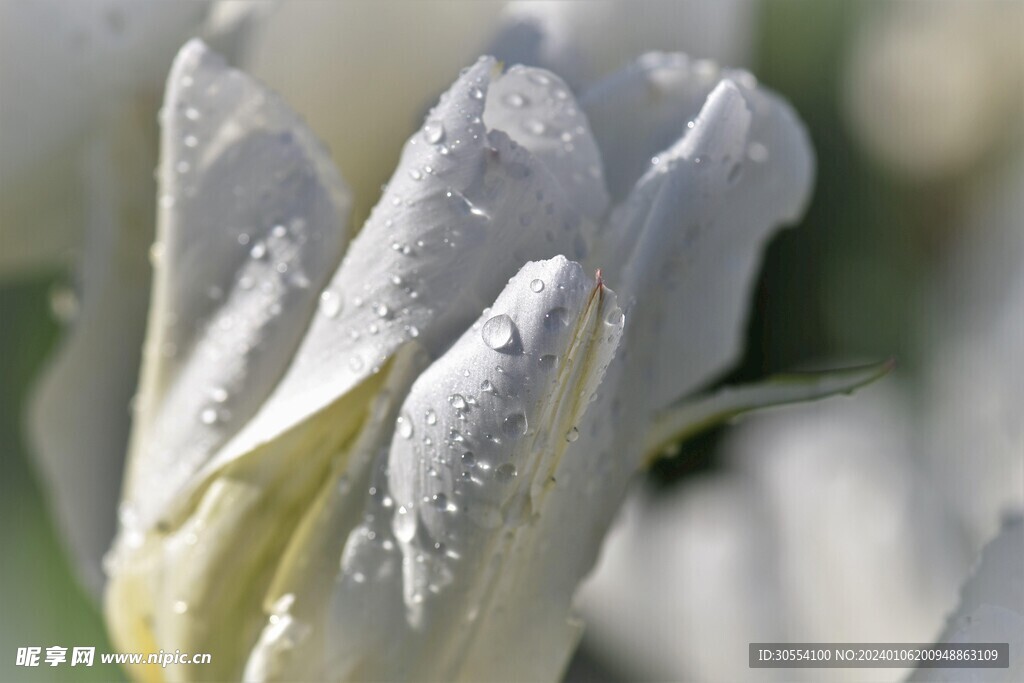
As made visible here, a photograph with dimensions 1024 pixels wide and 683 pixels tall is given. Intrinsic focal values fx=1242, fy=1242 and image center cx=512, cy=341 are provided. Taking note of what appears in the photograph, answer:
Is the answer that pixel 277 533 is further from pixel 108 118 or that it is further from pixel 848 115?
pixel 848 115

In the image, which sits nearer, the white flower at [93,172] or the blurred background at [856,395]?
the white flower at [93,172]

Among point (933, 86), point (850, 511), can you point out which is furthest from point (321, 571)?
point (933, 86)

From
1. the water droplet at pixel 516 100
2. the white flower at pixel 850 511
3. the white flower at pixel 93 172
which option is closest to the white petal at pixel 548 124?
the water droplet at pixel 516 100

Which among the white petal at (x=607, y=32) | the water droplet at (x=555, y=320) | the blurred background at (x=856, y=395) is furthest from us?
the blurred background at (x=856, y=395)

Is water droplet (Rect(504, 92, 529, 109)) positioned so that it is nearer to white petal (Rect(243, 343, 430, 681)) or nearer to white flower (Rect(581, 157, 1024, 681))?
white petal (Rect(243, 343, 430, 681))

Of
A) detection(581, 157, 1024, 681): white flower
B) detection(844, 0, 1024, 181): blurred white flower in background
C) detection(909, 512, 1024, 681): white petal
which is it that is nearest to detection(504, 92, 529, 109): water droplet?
detection(909, 512, 1024, 681): white petal

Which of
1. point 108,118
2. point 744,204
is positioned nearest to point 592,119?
point 744,204

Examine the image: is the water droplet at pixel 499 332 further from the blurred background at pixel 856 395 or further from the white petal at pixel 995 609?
the blurred background at pixel 856 395
